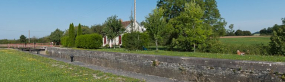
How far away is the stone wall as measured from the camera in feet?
17.6

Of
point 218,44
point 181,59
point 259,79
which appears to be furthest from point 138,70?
point 218,44

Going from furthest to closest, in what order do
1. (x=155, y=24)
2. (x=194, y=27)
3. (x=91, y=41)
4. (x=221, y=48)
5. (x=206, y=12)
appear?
(x=206, y=12) → (x=91, y=41) → (x=194, y=27) → (x=155, y=24) → (x=221, y=48)

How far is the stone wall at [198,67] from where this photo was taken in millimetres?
5379

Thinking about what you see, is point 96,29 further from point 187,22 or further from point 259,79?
point 259,79

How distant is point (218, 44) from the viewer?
17641 mm

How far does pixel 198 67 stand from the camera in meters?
6.96

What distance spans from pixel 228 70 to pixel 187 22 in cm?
1305

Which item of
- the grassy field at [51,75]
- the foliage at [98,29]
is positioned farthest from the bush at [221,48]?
the foliage at [98,29]

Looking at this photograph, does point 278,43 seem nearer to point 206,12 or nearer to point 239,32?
point 206,12

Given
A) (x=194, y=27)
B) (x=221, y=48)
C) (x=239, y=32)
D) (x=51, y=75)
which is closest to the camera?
(x=51, y=75)

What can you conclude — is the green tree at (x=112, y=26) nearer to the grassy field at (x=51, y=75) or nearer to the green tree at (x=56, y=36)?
the grassy field at (x=51, y=75)

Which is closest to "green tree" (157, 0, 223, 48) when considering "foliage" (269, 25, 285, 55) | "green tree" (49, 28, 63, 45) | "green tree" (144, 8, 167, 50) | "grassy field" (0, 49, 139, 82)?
"green tree" (144, 8, 167, 50)

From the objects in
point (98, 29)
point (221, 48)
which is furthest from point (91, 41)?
point (98, 29)

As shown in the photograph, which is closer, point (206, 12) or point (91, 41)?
point (91, 41)
